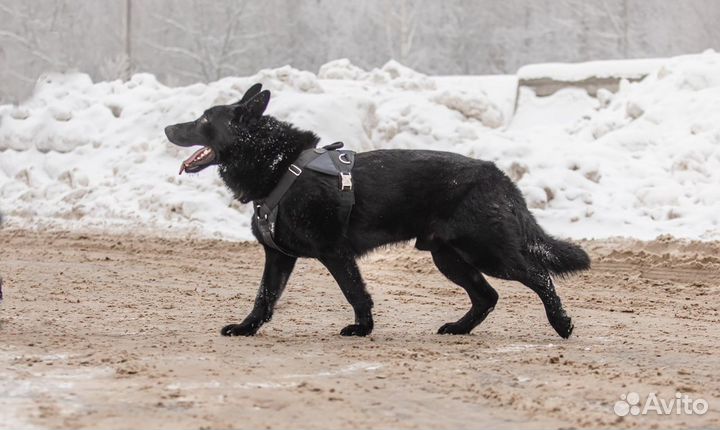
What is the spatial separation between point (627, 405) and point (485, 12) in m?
37.0

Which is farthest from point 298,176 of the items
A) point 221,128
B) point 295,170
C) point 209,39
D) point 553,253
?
point 209,39

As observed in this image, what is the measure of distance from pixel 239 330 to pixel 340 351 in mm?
897

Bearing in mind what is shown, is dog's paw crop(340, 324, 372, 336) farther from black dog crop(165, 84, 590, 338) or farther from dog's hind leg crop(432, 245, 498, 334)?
dog's hind leg crop(432, 245, 498, 334)

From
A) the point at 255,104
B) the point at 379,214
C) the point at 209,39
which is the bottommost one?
the point at 379,214

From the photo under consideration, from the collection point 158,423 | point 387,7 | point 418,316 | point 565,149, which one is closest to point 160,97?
point 565,149

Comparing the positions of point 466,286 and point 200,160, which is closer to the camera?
point 200,160

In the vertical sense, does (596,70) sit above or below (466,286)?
above

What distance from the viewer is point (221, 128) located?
273 inches

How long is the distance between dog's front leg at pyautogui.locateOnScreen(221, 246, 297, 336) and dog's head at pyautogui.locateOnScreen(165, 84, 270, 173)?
28.9 inches

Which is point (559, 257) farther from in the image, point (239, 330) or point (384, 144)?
point (384, 144)

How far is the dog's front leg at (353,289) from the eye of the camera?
6.54m

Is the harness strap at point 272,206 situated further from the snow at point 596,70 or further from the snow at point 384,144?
the snow at point 596,70

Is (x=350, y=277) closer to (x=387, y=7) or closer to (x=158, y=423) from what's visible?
(x=158, y=423)

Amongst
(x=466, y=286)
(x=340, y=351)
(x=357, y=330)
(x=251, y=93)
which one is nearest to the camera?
(x=340, y=351)
